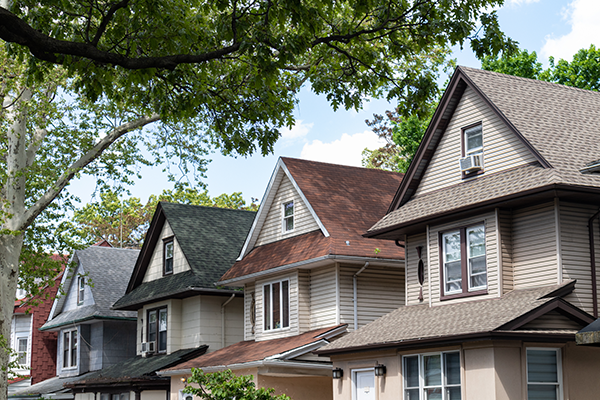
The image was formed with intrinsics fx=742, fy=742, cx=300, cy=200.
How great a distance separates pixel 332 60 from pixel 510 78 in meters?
10.8

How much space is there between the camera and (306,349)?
71.7ft

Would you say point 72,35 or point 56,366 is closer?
point 72,35

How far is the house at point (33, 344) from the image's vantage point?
41.8m

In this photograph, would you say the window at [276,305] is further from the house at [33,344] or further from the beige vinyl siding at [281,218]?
the house at [33,344]

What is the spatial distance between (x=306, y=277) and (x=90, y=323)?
16.6 meters

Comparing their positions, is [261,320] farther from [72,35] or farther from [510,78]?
[72,35]

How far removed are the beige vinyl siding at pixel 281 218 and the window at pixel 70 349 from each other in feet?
48.6

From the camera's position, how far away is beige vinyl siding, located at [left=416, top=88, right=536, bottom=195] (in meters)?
18.8

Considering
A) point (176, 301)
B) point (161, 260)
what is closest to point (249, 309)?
point (176, 301)

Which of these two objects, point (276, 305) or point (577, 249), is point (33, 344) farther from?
point (577, 249)

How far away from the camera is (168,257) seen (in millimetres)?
32062

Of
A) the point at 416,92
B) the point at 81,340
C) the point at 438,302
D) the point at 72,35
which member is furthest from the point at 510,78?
the point at 81,340

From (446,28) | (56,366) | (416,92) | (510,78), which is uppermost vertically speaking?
(510,78)

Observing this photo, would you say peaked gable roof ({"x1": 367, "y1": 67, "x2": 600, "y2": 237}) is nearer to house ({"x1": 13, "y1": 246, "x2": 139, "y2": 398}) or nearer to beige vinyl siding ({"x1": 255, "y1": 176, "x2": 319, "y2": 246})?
beige vinyl siding ({"x1": 255, "y1": 176, "x2": 319, "y2": 246})
